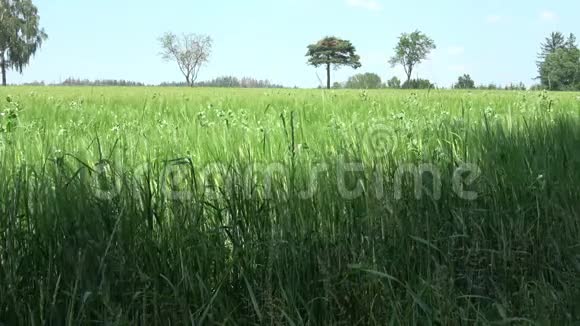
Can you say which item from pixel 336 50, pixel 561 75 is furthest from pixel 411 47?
pixel 561 75

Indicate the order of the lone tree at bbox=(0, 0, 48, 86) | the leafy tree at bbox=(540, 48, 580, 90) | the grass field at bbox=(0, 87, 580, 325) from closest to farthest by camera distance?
1. the grass field at bbox=(0, 87, 580, 325)
2. the leafy tree at bbox=(540, 48, 580, 90)
3. the lone tree at bbox=(0, 0, 48, 86)

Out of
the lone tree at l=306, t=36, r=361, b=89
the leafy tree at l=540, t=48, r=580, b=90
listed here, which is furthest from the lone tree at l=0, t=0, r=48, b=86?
the leafy tree at l=540, t=48, r=580, b=90

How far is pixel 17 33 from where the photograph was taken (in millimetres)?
69562

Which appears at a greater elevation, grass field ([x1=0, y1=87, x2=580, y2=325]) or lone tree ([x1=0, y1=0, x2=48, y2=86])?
lone tree ([x1=0, y1=0, x2=48, y2=86])

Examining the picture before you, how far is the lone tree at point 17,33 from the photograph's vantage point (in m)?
67.1

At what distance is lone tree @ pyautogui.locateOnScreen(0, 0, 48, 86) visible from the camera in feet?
220

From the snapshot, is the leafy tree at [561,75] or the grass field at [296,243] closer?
the grass field at [296,243]

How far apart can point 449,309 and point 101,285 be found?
0.97 meters

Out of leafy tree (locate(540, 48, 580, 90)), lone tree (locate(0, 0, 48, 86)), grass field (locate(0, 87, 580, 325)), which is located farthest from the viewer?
lone tree (locate(0, 0, 48, 86))

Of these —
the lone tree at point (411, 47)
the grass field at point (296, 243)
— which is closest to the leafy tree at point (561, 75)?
the grass field at point (296, 243)

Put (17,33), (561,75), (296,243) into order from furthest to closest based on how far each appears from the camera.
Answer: (17,33), (561,75), (296,243)

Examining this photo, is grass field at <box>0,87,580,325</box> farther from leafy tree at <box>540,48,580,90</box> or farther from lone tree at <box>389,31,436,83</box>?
lone tree at <box>389,31,436,83</box>

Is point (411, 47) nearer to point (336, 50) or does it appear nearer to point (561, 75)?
point (336, 50)

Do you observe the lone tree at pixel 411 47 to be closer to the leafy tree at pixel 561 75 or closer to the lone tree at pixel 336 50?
the lone tree at pixel 336 50
